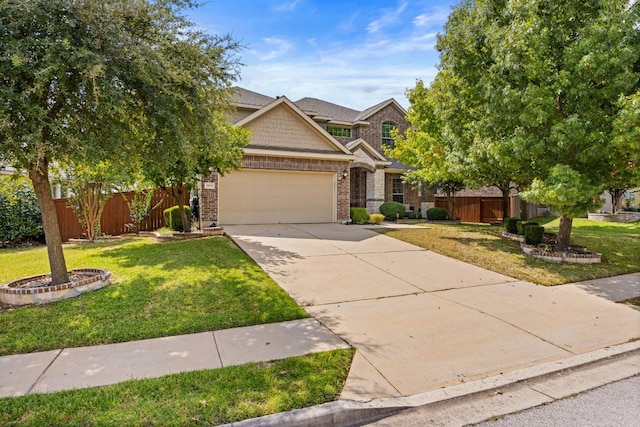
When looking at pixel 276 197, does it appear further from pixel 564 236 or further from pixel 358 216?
pixel 564 236

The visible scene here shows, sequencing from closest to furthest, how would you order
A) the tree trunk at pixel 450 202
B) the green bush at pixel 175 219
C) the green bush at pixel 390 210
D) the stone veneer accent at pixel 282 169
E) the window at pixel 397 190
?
the green bush at pixel 175 219 → the stone veneer accent at pixel 282 169 → the green bush at pixel 390 210 → the tree trunk at pixel 450 202 → the window at pixel 397 190

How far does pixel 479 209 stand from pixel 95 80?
19.8 meters

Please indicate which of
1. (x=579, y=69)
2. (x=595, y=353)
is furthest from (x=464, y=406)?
(x=579, y=69)

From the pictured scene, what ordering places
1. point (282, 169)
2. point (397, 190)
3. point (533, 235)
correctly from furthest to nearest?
point (397, 190) → point (282, 169) → point (533, 235)

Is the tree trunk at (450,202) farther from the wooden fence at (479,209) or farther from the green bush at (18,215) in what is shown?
the green bush at (18,215)

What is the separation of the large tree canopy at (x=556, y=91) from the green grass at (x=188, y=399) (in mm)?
7052

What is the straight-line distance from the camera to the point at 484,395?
3381 mm

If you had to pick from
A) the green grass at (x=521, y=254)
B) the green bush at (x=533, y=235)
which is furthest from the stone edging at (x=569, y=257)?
the green bush at (x=533, y=235)

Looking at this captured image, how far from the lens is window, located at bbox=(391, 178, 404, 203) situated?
73.9 feet

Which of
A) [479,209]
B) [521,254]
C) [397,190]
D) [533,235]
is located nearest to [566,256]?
[521,254]

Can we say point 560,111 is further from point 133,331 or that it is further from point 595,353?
point 133,331

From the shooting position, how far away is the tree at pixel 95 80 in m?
4.71

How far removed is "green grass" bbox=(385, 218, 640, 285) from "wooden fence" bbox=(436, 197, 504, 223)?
19.6 ft

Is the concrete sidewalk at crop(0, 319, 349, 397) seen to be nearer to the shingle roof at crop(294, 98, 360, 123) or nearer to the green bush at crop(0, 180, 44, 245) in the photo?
the green bush at crop(0, 180, 44, 245)
